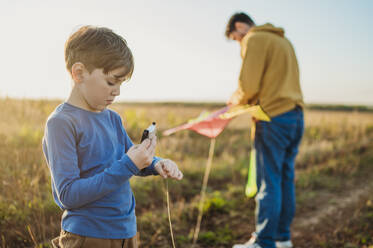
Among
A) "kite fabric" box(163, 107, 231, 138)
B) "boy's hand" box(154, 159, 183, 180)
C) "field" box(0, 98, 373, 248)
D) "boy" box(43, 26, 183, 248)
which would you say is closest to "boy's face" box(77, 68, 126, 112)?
"boy" box(43, 26, 183, 248)

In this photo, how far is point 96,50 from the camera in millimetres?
1365

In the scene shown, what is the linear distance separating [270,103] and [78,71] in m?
2.11

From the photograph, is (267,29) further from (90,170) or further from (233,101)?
(90,170)

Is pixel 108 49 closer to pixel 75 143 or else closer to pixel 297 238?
pixel 75 143

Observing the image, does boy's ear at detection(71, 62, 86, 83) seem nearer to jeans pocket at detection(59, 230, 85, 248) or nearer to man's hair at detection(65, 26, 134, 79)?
man's hair at detection(65, 26, 134, 79)

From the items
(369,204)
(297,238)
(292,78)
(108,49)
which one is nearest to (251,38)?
(292,78)

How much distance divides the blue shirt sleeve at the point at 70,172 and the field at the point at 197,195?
62 centimetres

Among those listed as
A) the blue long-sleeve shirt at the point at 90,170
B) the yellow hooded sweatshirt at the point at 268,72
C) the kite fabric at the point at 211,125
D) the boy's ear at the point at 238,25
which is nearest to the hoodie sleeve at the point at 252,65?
the yellow hooded sweatshirt at the point at 268,72

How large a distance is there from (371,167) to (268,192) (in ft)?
17.4

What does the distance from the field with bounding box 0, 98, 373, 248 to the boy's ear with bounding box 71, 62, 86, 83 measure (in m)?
0.70

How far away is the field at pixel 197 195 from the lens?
121 inches

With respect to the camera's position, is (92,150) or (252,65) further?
(252,65)

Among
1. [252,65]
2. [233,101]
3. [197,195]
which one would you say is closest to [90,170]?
[252,65]

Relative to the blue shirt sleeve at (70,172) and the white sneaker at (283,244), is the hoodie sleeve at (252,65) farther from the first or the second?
the blue shirt sleeve at (70,172)
